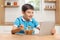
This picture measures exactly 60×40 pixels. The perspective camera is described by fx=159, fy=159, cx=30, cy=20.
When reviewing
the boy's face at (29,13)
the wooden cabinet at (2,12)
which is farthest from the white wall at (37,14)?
the boy's face at (29,13)

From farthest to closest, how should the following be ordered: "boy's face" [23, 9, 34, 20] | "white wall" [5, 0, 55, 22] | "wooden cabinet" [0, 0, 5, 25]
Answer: "white wall" [5, 0, 55, 22]
"wooden cabinet" [0, 0, 5, 25]
"boy's face" [23, 9, 34, 20]

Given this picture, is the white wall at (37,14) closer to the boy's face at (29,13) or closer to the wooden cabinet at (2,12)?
the wooden cabinet at (2,12)

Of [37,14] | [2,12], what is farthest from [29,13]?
[37,14]

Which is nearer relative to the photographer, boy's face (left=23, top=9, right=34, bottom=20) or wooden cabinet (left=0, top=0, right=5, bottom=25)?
boy's face (left=23, top=9, right=34, bottom=20)

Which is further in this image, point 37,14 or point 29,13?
point 37,14

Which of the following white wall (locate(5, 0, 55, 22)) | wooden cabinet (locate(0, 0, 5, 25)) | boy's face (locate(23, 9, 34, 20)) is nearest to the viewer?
boy's face (locate(23, 9, 34, 20))

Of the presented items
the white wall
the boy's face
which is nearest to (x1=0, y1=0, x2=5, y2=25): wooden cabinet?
the white wall

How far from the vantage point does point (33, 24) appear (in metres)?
1.91

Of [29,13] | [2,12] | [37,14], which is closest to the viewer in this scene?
[29,13]

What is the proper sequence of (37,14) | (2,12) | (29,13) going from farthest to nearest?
(37,14) < (2,12) < (29,13)

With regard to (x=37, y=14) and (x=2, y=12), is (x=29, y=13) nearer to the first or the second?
(x=2, y=12)

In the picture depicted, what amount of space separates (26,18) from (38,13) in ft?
7.49

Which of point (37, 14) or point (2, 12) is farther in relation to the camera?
point (37, 14)

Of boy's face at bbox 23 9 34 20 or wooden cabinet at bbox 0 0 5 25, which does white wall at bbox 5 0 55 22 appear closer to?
wooden cabinet at bbox 0 0 5 25
